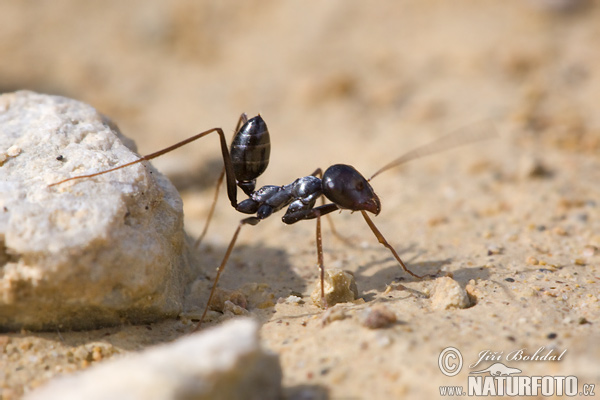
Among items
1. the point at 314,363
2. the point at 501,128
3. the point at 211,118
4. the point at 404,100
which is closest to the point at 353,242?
the point at 314,363

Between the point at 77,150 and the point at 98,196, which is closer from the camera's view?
the point at 98,196

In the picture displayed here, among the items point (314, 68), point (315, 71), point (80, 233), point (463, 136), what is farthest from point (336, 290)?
point (314, 68)

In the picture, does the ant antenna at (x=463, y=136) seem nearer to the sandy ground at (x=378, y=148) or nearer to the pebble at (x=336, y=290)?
the sandy ground at (x=378, y=148)

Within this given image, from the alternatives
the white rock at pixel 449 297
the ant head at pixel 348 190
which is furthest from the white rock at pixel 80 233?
the white rock at pixel 449 297

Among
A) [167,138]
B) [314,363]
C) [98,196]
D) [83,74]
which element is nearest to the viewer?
[314,363]

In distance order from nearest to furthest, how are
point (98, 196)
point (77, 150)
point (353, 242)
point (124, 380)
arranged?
point (124, 380), point (98, 196), point (77, 150), point (353, 242)

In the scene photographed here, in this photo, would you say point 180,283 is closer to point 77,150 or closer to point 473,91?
point 77,150
